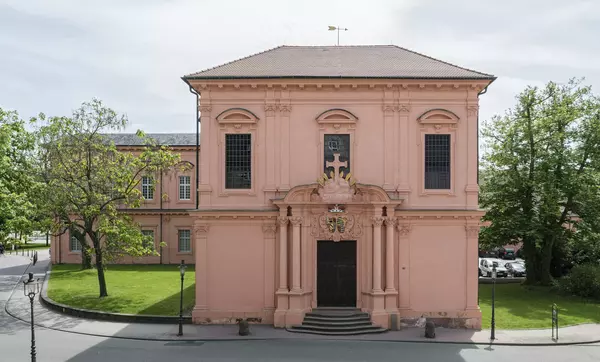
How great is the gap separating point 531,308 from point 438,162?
33.3 ft

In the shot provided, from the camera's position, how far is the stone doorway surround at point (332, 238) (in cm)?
2209

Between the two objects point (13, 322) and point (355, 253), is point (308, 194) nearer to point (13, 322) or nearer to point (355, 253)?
point (355, 253)

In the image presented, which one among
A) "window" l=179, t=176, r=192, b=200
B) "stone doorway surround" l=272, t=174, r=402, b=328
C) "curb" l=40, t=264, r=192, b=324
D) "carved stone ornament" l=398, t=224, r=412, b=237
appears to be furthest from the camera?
"window" l=179, t=176, r=192, b=200

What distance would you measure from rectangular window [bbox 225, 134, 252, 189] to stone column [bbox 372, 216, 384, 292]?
229 inches

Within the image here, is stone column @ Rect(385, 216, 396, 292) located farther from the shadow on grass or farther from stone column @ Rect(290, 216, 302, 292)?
the shadow on grass

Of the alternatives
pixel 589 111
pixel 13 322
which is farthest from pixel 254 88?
pixel 589 111

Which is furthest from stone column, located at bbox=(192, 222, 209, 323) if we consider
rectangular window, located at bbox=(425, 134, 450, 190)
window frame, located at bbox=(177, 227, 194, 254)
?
window frame, located at bbox=(177, 227, 194, 254)

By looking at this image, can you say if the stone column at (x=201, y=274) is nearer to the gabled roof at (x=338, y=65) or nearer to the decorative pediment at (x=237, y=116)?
the decorative pediment at (x=237, y=116)

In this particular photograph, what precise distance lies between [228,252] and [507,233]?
63.1ft

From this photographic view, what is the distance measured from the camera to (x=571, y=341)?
20797 millimetres

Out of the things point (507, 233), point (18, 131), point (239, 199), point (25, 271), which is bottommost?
point (25, 271)

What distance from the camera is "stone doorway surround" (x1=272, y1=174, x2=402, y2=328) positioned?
72.5 ft

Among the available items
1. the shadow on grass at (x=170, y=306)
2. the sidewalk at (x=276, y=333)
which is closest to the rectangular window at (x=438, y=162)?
the sidewalk at (x=276, y=333)

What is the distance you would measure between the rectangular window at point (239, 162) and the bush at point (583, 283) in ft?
68.3
